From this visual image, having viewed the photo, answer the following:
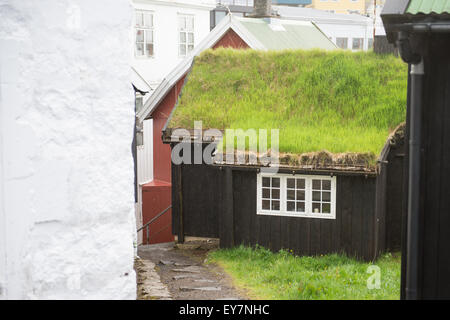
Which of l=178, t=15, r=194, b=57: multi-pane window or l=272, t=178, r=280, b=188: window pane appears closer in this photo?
l=272, t=178, r=280, b=188: window pane

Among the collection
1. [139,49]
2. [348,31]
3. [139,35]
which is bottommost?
[139,49]

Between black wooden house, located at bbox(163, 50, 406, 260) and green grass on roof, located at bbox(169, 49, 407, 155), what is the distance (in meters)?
0.11

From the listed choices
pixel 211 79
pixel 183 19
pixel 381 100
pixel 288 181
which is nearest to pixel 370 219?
pixel 288 181

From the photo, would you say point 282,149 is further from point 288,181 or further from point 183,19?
point 183,19

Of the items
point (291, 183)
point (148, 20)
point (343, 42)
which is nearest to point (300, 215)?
point (291, 183)

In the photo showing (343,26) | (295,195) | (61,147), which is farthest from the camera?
(343,26)

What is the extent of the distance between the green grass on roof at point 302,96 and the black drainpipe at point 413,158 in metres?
5.29

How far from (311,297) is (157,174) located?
13.2 m

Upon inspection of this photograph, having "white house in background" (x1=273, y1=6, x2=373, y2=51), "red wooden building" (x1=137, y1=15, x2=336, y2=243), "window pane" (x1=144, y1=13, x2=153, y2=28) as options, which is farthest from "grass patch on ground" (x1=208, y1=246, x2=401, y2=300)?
"white house in background" (x1=273, y1=6, x2=373, y2=51)

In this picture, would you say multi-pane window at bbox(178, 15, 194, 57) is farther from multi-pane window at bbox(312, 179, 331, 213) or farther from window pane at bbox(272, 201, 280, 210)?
multi-pane window at bbox(312, 179, 331, 213)

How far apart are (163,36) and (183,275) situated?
18.1 meters

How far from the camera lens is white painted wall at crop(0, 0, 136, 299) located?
4.32 meters

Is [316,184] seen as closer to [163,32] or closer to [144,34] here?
[144,34]

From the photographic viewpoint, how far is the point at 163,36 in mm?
27922
